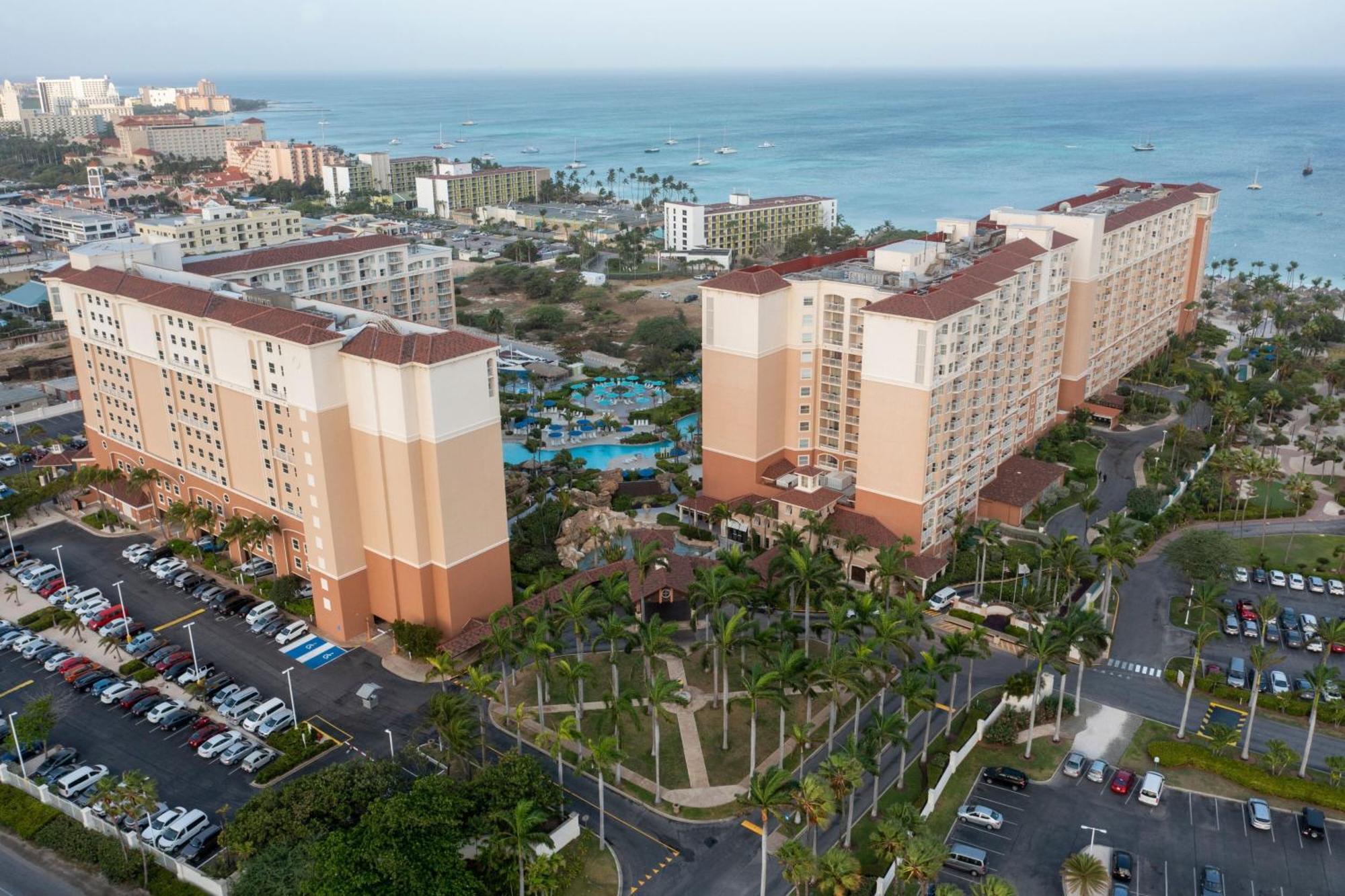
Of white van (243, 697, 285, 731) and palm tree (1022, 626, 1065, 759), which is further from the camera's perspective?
white van (243, 697, 285, 731)

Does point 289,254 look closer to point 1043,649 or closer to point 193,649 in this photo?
point 193,649

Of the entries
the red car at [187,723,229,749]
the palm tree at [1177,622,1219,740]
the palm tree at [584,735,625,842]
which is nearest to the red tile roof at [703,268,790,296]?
the palm tree at [1177,622,1219,740]

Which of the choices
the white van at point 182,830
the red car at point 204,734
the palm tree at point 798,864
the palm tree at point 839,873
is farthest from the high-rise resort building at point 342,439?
the palm tree at point 839,873

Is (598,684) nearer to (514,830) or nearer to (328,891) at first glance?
(514,830)

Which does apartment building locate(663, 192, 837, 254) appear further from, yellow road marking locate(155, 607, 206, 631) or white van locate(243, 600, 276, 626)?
yellow road marking locate(155, 607, 206, 631)

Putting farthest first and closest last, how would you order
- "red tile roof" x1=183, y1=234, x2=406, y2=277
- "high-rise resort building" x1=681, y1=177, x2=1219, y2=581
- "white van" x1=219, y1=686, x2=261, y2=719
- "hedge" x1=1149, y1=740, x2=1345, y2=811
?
"red tile roof" x1=183, y1=234, x2=406, y2=277 < "high-rise resort building" x1=681, y1=177, x2=1219, y2=581 < "white van" x1=219, y1=686, x2=261, y2=719 < "hedge" x1=1149, y1=740, x2=1345, y2=811

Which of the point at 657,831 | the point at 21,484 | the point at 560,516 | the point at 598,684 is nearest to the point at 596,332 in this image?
the point at 560,516
